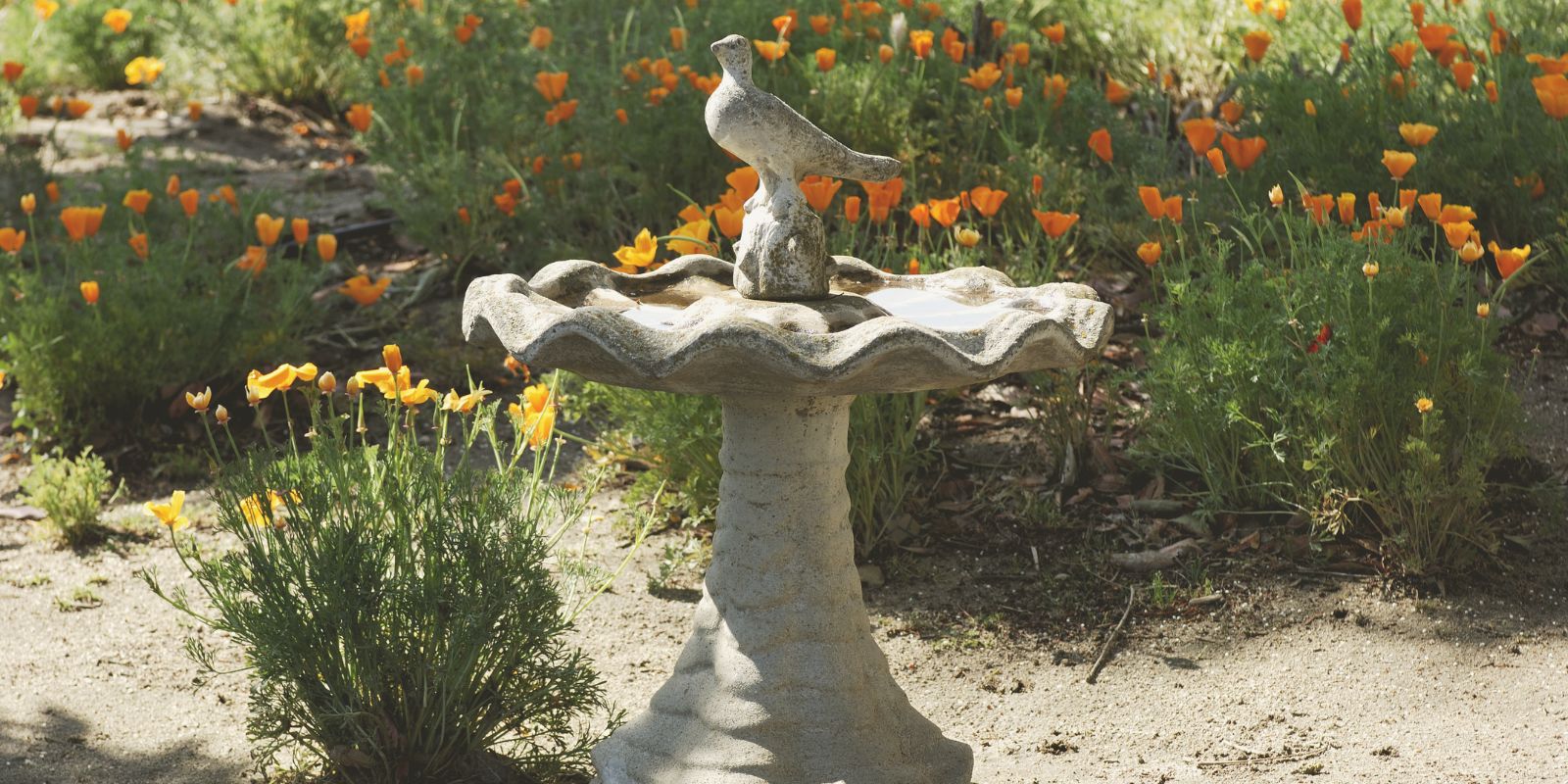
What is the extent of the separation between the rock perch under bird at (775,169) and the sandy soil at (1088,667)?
1249mm

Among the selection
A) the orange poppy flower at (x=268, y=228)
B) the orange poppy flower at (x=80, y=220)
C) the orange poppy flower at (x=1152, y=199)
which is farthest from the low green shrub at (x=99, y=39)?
the orange poppy flower at (x=1152, y=199)

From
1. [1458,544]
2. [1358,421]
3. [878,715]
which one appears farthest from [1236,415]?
[878,715]

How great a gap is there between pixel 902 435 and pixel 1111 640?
0.85 meters

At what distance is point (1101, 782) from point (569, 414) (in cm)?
202

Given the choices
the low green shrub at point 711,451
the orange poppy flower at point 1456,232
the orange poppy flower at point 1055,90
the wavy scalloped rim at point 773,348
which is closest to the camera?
the wavy scalloped rim at point 773,348

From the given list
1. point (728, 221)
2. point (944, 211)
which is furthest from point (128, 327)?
point (944, 211)

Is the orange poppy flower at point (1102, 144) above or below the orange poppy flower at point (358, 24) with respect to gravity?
above

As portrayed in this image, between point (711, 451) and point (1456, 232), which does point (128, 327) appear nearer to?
point (711, 451)

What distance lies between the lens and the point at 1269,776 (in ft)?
11.1

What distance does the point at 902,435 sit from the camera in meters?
4.44

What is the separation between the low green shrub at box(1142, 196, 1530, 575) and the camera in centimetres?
397

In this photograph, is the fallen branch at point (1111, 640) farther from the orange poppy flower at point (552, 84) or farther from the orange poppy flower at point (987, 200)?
the orange poppy flower at point (552, 84)

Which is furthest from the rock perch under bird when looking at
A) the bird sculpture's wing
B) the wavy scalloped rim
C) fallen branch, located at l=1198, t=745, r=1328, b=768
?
fallen branch, located at l=1198, t=745, r=1328, b=768

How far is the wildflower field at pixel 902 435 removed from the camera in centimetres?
325
